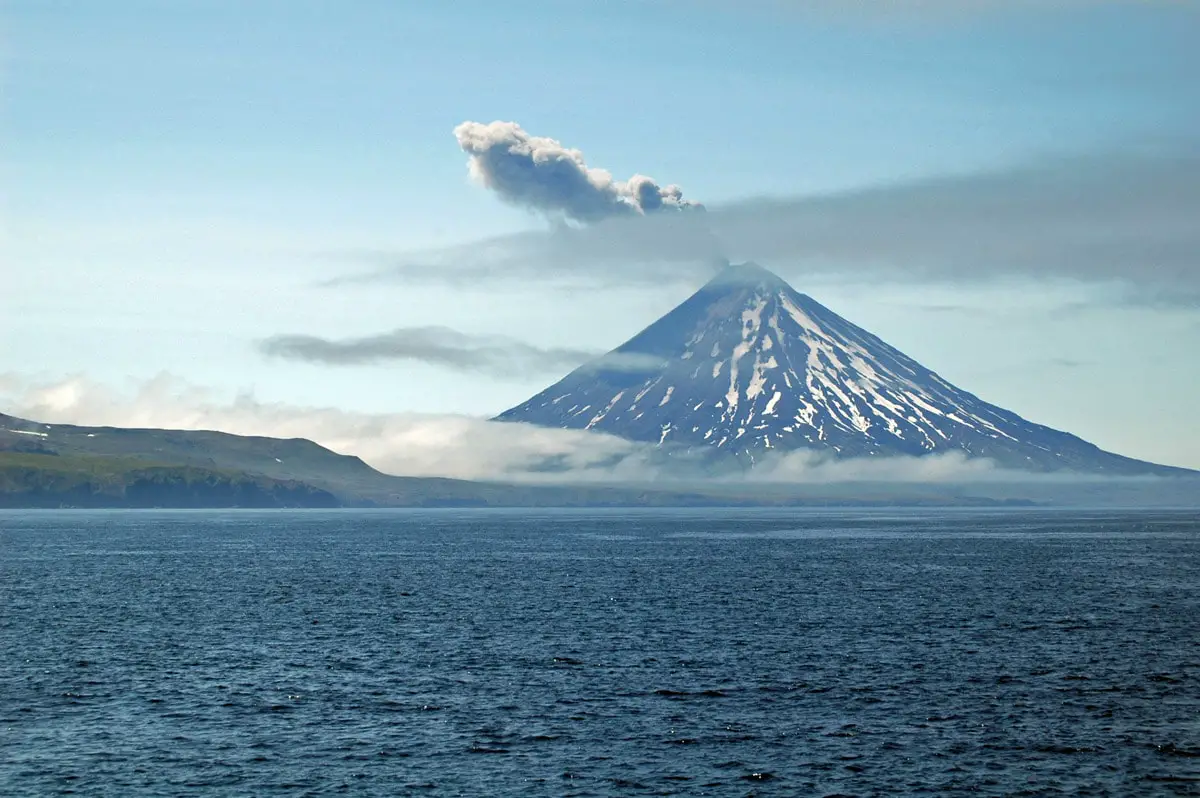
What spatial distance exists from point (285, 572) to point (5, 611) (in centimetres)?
4808

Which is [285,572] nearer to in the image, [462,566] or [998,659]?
[462,566]

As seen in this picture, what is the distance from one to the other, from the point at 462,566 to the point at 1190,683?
107 m

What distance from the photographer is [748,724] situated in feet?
185

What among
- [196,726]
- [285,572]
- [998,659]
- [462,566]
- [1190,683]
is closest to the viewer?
[196,726]

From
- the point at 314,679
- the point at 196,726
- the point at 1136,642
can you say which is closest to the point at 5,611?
the point at 314,679

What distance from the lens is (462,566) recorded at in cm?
16125

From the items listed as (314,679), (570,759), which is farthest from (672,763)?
(314,679)

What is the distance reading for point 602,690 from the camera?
6481 cm

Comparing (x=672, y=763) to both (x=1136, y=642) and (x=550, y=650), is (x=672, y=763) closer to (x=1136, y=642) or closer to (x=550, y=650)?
(x=550, y=650)

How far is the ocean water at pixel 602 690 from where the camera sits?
47.8 meters

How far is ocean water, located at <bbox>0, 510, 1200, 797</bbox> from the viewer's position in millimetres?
47844

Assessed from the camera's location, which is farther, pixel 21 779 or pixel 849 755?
pixel 849 755

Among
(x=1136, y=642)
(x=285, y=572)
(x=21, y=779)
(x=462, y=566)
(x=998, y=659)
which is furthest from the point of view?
(x=462, y=566)

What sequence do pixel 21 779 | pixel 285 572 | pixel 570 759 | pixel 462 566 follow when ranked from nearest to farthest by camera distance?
pixel 21 779
pixel 570 759
pixel 285 572
pixel 462 566
